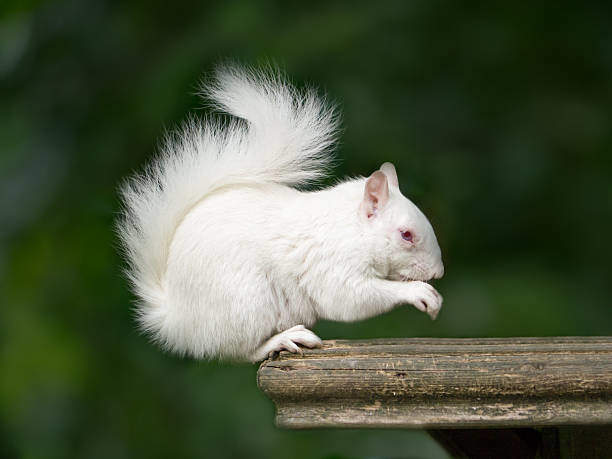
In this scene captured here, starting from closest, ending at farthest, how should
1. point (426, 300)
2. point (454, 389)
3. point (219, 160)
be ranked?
point (454, 389) < point (426, 300) < point (219, 160)

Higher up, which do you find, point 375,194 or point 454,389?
point 375,194

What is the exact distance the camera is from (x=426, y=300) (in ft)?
3.10

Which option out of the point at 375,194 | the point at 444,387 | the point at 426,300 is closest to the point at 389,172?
the point at 375,194

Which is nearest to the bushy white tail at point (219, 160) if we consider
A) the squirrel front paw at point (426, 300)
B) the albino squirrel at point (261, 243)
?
the albino squirrel at point (261, 243)

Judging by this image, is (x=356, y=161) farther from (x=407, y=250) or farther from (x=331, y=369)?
(x=331, y=369)

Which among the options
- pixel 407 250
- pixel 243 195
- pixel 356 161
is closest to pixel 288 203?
pixel 243 195

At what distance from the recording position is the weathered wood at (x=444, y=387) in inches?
31.1

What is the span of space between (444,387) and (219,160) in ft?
1.45

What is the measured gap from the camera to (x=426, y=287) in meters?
0.96

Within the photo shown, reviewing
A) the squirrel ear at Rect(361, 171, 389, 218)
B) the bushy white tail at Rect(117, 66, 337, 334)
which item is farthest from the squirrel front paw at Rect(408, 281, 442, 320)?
the bushy white tail at Rect(117, 66, 337, 334)

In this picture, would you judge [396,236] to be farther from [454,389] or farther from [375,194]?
[454,389]

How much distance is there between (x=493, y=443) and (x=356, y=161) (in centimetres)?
83

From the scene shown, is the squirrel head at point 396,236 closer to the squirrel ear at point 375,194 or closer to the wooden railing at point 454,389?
the squirrel ear at point 375,194

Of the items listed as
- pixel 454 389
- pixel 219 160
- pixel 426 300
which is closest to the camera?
pixel 454 389
